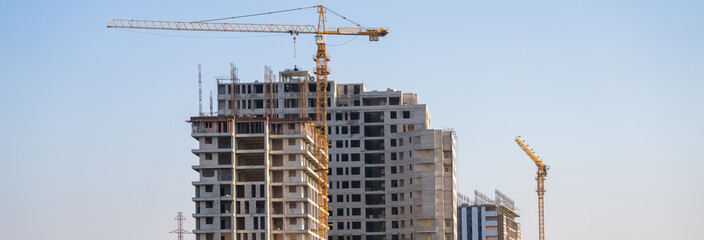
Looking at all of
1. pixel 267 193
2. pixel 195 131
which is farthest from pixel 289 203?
pixel 195 131

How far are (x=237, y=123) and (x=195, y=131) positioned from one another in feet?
→ 21.9

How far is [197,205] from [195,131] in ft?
36.9

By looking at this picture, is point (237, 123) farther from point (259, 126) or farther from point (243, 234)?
point (243, 234)

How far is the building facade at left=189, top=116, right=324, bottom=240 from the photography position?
192 m

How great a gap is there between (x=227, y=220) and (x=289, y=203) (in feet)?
35.0

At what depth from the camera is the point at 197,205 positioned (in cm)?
19275

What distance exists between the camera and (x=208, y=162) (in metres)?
193

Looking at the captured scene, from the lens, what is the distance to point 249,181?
655ft

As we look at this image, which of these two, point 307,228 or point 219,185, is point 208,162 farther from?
point 307,228

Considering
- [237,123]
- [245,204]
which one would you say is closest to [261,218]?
[245,204]

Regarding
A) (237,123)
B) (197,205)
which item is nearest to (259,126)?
(237,123)

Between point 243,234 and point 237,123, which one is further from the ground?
point 237,123

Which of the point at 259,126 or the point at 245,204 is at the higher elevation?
the point at 259,126

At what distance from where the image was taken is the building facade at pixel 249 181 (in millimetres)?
192125
